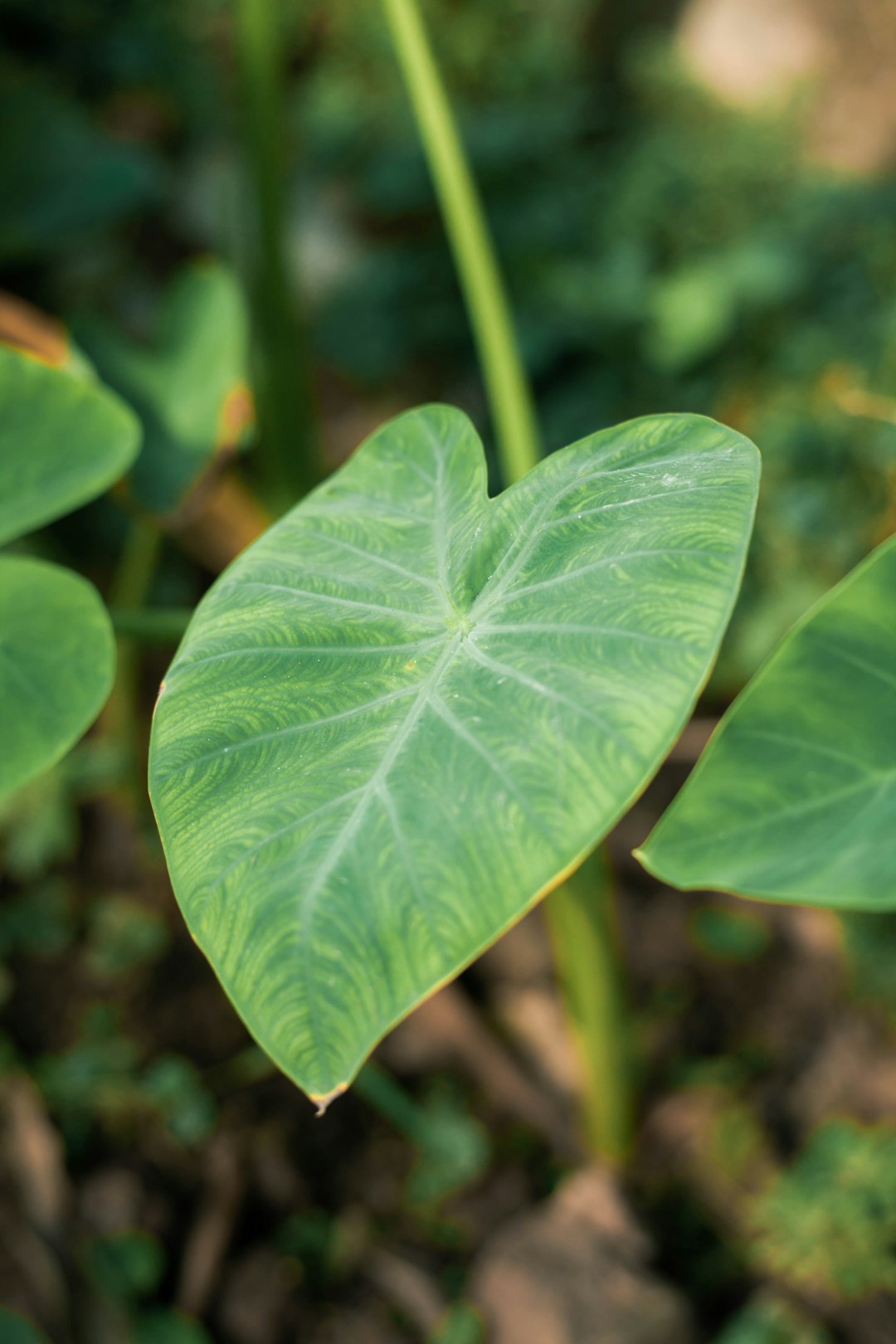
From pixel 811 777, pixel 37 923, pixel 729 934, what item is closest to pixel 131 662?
pixel 37 923

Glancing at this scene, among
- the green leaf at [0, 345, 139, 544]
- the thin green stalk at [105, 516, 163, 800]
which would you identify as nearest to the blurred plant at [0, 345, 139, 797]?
the green leaf at [0, 345, 139, 544]

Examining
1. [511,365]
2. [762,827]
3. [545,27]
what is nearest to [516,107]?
[545,27]

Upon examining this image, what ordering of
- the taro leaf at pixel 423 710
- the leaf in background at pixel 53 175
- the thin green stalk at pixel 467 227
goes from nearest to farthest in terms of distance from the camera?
the taro leaf at pixel 423 710, the thin green stalk at pixel 467 227, the leaf in background at pixel 53 175

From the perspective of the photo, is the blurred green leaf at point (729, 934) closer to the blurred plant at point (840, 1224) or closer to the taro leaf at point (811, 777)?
the blurred plant at point (840, 1224)

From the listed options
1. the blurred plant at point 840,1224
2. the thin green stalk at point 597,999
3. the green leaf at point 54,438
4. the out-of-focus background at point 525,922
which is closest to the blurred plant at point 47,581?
the green leaf at point 54,438

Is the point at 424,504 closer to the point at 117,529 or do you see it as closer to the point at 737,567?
the point at 737,567

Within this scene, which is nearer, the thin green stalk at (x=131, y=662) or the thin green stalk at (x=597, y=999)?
the thin green stalk at (x=597, y=999)

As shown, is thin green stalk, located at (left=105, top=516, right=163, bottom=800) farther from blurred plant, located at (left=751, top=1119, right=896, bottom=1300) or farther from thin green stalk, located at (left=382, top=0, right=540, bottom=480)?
blurred plant, located at (left=751, top=1119, right=896, bottom=1300)
